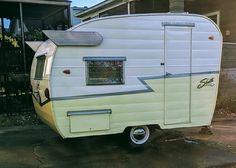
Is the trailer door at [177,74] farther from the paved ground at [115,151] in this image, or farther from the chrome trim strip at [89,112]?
the chrome trim strip at [89,112]

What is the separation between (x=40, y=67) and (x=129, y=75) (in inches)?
65.1

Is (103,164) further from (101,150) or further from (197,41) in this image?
(197,41)

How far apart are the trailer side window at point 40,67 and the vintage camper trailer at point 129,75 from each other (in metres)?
0.02

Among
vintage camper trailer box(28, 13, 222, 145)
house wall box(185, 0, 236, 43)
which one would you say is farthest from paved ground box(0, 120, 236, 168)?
house wall box(185, 0, 236, 43)

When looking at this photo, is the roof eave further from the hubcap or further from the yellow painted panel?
the yellow painted panel

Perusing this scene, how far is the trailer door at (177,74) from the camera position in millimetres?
6566

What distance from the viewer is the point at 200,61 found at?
6781 millimetres

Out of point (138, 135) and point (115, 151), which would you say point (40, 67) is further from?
point (138, 135)

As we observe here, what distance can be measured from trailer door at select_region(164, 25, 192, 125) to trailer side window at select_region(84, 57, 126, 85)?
871 millimetres

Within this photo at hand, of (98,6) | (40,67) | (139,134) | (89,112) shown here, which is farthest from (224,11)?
(89,112)

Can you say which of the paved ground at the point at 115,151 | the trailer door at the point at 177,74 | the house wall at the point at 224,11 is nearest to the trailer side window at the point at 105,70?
the trailer door at the point at 177,74

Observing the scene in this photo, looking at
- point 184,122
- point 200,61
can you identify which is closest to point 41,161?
point 184,122

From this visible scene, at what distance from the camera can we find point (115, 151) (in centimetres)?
662

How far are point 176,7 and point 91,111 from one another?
682 centimetres
